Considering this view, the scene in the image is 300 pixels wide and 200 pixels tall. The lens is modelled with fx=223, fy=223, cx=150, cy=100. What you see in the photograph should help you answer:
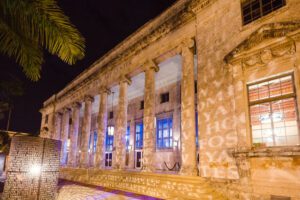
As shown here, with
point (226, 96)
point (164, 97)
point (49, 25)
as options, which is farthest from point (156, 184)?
point (49, 25)

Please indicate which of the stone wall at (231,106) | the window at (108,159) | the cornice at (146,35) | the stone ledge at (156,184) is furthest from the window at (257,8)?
the window at (108,159)

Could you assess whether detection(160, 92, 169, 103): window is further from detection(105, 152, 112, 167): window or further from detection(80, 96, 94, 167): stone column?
detection(105, 152, 112, 167): window

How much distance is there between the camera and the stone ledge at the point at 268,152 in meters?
6.72

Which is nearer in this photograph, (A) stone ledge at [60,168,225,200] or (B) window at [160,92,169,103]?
(A) stone ledge at [60,168,225,200]

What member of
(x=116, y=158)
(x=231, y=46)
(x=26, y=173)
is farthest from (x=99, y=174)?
(x=231, y=46)

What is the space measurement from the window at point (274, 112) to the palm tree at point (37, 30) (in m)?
7.16

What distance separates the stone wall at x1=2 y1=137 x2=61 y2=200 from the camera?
20.9ft

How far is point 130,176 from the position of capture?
40.9 ft

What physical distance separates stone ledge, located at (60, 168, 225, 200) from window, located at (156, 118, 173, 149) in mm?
5028

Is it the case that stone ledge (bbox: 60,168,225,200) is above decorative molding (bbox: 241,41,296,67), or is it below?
below

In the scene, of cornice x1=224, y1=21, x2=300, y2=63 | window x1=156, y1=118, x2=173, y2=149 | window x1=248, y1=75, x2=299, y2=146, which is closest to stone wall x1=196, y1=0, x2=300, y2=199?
cornice x1=224, y1=21, x2=300, y2=63

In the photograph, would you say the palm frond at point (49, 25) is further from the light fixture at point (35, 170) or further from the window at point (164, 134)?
the window at point (164, 134)

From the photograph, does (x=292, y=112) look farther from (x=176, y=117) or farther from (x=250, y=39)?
(x=176, y=117)

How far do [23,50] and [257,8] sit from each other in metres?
8.94
